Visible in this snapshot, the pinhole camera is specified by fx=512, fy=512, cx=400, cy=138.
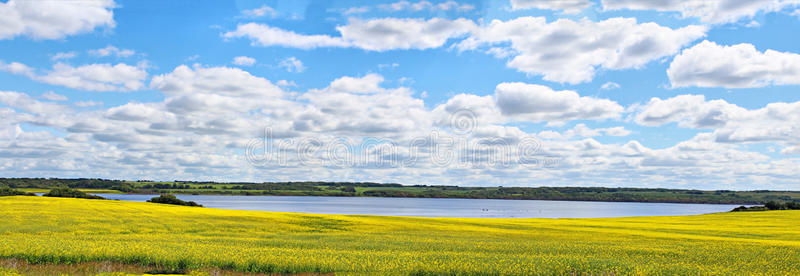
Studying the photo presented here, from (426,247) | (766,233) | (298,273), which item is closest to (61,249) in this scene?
(298,273)

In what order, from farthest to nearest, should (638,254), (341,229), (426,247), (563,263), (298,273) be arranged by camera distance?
(341,229), (426,247), (638,254), (563,263), (298,273)

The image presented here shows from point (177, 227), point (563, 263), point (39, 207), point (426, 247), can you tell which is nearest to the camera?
point (563, 263)

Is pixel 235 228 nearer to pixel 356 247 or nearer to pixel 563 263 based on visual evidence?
pixel 356 247

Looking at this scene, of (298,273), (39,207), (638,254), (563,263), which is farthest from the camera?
(39,207)

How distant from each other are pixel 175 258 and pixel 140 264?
1.44m

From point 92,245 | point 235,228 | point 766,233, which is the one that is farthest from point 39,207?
point 766,233

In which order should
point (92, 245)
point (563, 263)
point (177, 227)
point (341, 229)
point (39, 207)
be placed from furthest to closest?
point (39, 207), point (341, 229), point (177, 227), point (92, 245), point (563, 263)

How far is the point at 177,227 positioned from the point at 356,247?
20.4 m

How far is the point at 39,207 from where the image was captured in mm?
51062

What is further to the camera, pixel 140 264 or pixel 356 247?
pixel 356 247

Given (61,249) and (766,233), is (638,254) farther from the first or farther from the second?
(766,233)

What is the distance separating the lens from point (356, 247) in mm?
27594

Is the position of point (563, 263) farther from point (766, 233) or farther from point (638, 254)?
point (766, 233)

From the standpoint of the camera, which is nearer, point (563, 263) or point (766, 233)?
point (563, 263)
